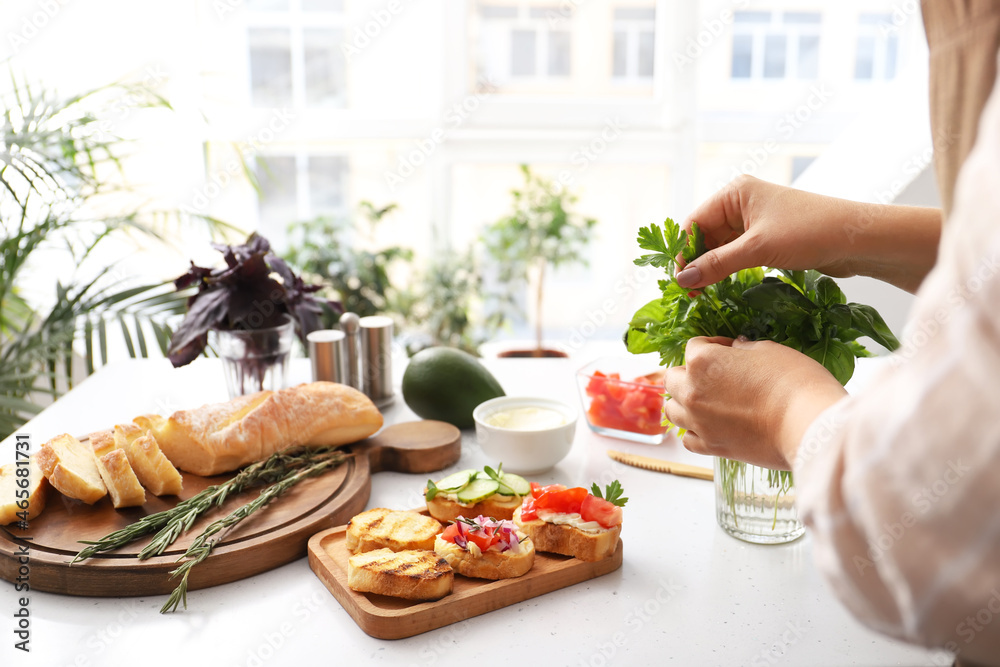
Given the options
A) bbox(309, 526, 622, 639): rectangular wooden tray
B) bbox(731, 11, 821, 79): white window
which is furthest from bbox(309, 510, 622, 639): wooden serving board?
bbox(731, 11, 821, 79): white window

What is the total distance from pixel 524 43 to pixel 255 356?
7.79 ft

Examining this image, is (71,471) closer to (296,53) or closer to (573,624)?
(573,624)

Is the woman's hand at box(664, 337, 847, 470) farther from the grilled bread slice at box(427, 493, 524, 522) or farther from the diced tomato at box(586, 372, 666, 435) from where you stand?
the diced tomato at box(586, 372, 666, 435)

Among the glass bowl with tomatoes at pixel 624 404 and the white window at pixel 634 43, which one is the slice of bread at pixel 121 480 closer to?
the glass bowl with tomatoes at pixel 624 404

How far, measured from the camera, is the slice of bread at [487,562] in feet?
3.06

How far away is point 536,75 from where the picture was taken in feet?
11.2

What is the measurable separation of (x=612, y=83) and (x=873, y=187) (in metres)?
1.57

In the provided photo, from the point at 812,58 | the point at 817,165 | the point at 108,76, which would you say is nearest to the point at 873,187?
the point at 817,165

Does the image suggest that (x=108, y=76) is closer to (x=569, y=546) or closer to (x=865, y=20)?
(x=569, y=546)

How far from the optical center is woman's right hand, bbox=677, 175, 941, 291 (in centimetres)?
94

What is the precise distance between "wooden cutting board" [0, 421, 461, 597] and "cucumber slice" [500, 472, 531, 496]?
0.23 meters

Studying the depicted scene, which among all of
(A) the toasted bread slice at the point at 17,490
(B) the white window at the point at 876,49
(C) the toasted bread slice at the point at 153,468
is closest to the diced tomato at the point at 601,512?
(C) the toasted bread slice at the point at 153,468

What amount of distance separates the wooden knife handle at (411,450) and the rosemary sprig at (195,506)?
0.26ft

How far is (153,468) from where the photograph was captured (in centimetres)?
111
